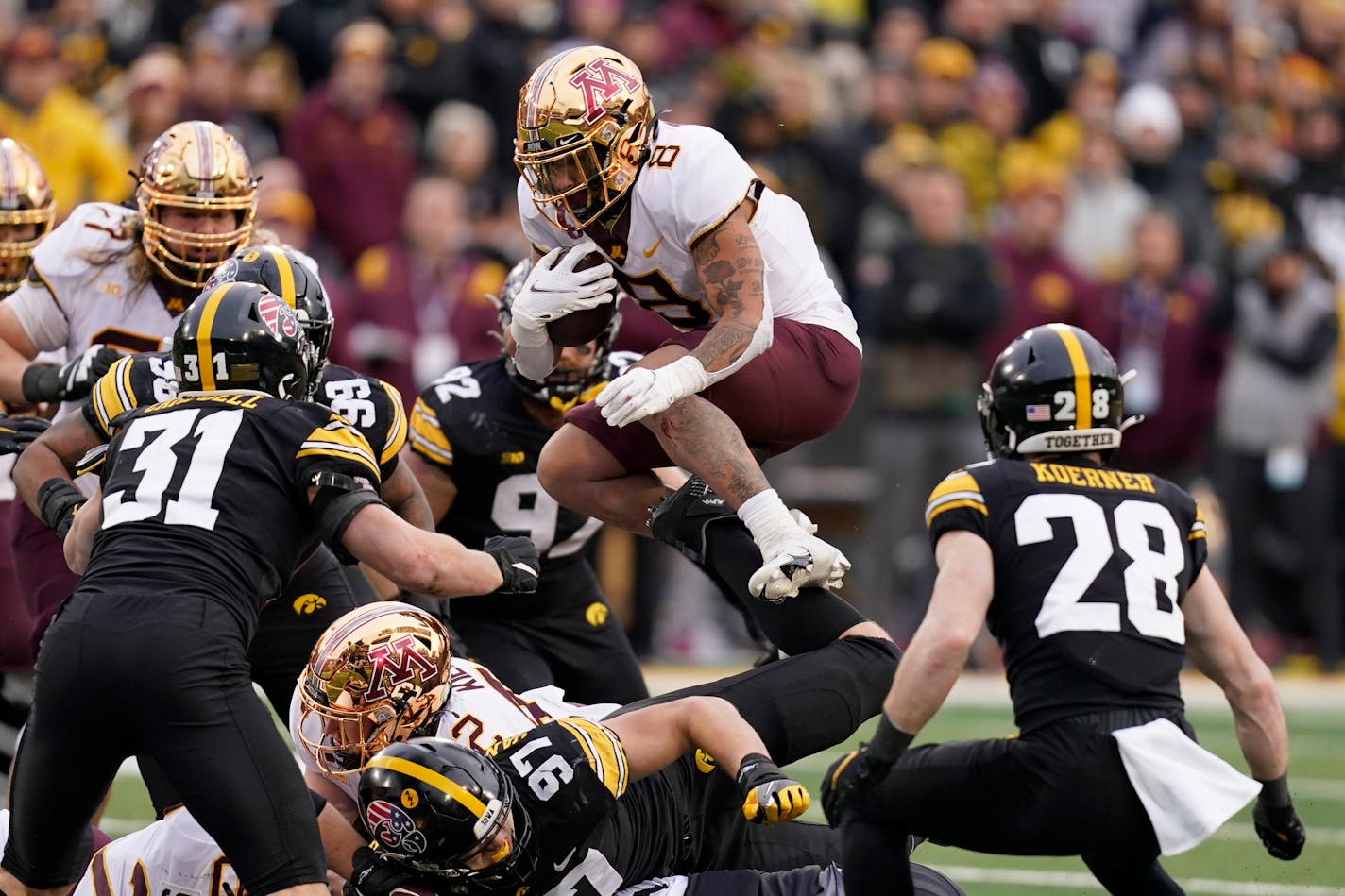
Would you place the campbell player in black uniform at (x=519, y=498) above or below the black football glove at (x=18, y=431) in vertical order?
below

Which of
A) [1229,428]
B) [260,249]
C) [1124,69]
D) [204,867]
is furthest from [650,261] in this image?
[1124,69]

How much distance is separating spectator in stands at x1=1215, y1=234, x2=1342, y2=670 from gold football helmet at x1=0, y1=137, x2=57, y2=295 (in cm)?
669

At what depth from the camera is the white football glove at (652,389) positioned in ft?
16.8

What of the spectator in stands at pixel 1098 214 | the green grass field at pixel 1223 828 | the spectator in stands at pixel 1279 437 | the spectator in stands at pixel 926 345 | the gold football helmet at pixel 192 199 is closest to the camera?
the gold football helmet at pixel 192 199

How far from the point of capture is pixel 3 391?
626cm

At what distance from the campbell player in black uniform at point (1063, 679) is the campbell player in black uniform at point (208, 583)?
116cm

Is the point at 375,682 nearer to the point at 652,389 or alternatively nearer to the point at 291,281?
the point at 652,389

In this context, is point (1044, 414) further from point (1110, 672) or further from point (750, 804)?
point (750, 804)

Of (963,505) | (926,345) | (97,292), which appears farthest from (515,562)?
(926,345)

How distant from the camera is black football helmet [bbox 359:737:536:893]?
4289 millimetres

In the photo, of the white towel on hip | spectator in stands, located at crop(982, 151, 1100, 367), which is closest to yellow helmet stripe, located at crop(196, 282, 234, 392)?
the white towel on hip

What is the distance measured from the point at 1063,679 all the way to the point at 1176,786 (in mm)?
335

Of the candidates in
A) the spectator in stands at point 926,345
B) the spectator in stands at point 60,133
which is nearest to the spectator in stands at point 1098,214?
the spectator in stands at point 926,345

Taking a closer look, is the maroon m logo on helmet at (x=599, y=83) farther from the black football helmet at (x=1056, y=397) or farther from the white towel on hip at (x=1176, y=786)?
the white towel on hip at (x=1176, y=786)
